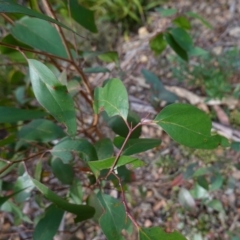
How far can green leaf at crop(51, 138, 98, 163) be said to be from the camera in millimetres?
798

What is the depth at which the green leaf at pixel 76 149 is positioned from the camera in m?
0.80

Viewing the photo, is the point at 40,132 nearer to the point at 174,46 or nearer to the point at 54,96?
the point at 54,96

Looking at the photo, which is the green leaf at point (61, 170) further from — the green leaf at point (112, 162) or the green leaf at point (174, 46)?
the green leaf at point (174, 46)

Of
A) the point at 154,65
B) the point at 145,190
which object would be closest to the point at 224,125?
the point at 145,190

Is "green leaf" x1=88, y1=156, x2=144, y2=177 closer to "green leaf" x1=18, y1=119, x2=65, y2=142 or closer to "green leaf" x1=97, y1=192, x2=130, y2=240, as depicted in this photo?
"green leaf" x1=97, y1=192, x2=130, y2=240

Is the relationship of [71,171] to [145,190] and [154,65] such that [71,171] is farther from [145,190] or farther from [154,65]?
[154,65]

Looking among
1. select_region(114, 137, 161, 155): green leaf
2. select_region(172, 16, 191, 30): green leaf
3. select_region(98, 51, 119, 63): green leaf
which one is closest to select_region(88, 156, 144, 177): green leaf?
select_region(114, 137, 161, 155): green leaf

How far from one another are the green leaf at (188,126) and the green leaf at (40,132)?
0.41m

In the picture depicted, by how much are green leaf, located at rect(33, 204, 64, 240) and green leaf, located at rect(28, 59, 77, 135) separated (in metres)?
0.26

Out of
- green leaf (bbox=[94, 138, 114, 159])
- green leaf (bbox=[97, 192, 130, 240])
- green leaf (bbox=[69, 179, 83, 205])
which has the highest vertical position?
green leaf (bbox=[97, 192, 130, 240])

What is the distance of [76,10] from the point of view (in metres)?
0.92

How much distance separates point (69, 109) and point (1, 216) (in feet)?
3.89

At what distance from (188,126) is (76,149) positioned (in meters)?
0.28

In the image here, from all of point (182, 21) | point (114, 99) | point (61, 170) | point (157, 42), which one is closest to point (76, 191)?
point (61, 170)
